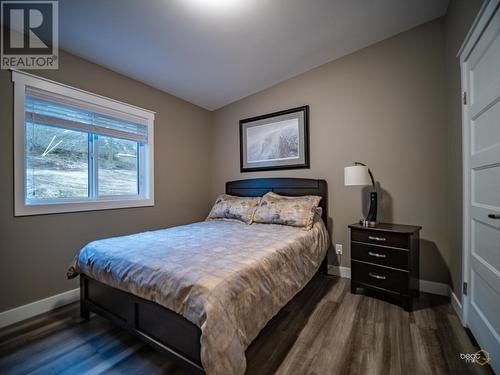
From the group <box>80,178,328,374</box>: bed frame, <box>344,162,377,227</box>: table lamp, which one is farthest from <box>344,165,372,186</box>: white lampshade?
<box>80,178,328,374</box>: bed frame

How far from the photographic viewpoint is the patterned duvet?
43.6 inches

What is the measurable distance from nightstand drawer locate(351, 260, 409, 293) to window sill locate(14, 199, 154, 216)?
2650 mm

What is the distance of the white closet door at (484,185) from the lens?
1305 millimetres

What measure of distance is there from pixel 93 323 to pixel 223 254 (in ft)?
4.46

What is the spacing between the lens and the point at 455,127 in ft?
6.57

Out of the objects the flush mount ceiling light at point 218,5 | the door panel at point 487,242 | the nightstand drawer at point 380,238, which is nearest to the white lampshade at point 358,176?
the nightstand drawer at point 380,238

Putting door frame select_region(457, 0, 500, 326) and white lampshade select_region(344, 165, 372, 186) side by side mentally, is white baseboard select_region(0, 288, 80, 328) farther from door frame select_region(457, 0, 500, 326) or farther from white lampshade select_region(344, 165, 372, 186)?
door frame select_region(457, 0, 500, 326)

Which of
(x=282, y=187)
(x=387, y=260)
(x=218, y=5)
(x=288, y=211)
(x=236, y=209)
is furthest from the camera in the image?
(x=282, y=187)

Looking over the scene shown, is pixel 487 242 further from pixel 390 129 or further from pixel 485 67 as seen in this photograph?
pixel 390 129

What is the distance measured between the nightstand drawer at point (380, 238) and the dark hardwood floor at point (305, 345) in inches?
23.2

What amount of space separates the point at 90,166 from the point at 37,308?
144 centimetres

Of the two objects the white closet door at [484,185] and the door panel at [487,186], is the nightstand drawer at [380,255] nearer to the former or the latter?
the white closet door at [484,185]

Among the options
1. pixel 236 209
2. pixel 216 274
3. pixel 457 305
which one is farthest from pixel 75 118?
pixel 457 305

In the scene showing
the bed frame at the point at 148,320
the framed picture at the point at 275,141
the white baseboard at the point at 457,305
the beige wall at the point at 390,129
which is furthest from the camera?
the framed picture at the point at 275,141
